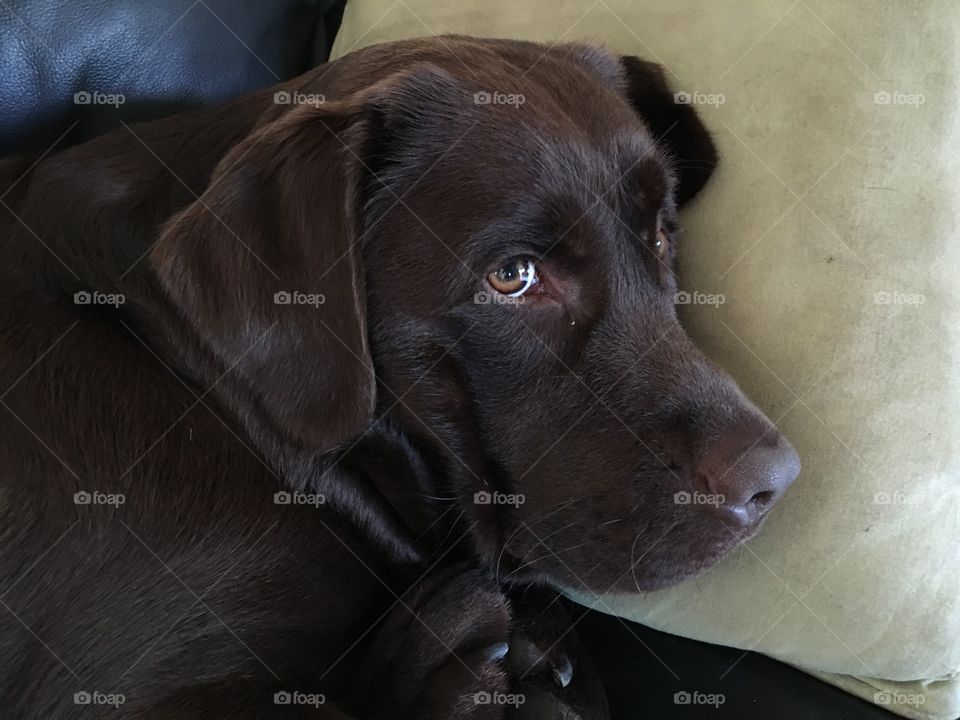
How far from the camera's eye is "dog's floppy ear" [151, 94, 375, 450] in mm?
988

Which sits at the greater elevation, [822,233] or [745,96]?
[745,96]

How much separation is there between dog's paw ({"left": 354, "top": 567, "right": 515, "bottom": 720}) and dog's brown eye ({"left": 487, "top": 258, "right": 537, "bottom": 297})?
0.42 meters

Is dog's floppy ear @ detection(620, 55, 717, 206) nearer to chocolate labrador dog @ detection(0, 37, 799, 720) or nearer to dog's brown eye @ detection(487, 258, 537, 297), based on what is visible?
chocolate labrador dog @ detection(0, 37, 799, 720)

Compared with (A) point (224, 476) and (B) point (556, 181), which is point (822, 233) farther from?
(A) point (224, 476)

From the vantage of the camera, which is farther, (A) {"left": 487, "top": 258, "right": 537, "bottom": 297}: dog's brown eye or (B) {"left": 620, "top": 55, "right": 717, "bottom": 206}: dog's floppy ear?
(B) {"left": 620, "top": 55, "right": 717, "bottom": 206}: dog's floppy ear

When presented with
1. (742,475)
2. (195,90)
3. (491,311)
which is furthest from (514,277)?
(195,90)

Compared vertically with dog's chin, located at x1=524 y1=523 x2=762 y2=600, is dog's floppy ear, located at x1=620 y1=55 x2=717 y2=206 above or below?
above

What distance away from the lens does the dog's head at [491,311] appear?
99cm

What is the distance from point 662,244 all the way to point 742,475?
0.43m

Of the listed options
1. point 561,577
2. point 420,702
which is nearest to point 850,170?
point 561,577

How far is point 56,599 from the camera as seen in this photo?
1004 mm

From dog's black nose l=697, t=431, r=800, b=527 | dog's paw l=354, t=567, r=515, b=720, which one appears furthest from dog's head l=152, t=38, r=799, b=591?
dog's paw l=354, t=567, r=515, b=720

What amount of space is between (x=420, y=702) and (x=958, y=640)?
67cm

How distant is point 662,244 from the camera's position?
1266 millimetres
